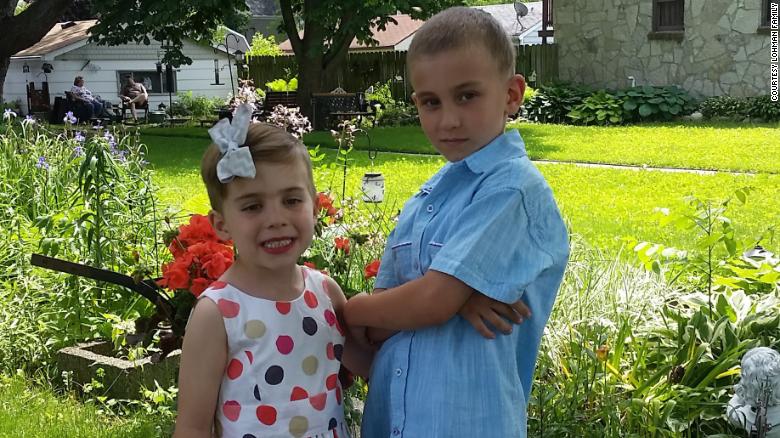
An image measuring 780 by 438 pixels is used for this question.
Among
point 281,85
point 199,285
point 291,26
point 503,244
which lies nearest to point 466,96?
point 503,244

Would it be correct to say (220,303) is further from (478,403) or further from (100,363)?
(100,363)

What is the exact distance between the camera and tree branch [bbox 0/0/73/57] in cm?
1906

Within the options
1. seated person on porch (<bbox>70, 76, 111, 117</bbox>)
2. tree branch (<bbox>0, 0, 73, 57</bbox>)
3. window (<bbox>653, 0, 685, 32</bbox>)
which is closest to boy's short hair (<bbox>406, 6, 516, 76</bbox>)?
tree branch (<bbox>0, 0, 73, 57</bbox>)

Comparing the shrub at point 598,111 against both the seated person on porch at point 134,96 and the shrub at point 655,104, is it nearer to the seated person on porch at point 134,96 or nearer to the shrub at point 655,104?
the shrub at point 655,104

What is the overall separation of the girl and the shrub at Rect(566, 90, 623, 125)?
1820 cm

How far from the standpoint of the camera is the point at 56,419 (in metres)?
4.02

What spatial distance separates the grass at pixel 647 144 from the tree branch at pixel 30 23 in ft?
12.6

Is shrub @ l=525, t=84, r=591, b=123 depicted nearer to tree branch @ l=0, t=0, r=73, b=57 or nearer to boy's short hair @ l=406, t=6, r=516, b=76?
tree branch @ l=0, t=0, r=73, b=57

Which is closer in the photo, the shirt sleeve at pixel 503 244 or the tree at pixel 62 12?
the shirt sleeve at pixel 503 244

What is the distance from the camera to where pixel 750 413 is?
3207mm

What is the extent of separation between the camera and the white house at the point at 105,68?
111 feet

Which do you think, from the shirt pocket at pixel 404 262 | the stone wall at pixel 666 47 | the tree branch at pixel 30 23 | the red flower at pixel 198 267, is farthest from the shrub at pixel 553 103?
the shirt pocket at pixel 404 262

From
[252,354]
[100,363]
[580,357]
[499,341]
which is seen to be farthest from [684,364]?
[100,363]

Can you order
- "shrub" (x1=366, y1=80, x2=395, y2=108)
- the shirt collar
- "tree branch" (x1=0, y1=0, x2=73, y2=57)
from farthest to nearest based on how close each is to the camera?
"shrub" (x1=366, y1=80, x2=395, y2=108)
"tree branch" (x1=0, y1=0, x2=73, y2=57)
the shirt collar
